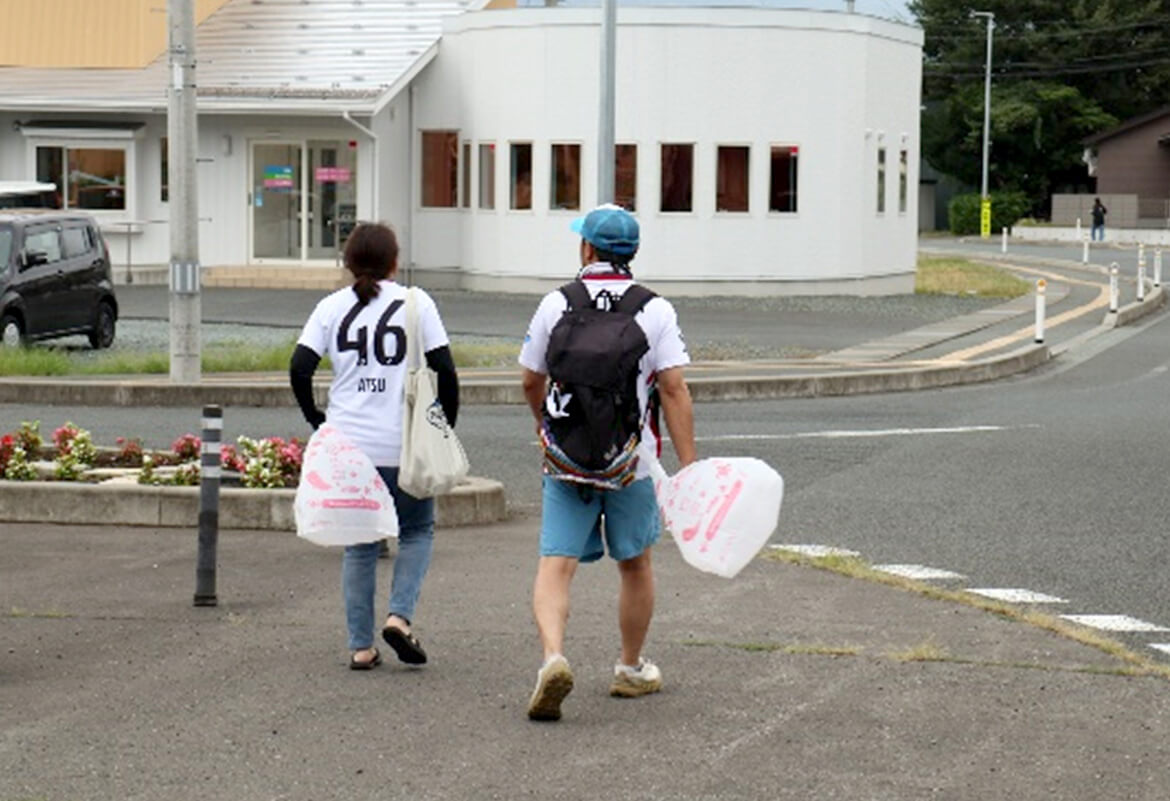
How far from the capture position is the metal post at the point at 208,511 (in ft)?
33.5

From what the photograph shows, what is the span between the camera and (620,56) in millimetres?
38438

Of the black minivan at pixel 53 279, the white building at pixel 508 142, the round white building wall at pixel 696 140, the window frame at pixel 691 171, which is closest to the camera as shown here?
the black minivan at pixel 53 279

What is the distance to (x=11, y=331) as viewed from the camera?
84.3 ft

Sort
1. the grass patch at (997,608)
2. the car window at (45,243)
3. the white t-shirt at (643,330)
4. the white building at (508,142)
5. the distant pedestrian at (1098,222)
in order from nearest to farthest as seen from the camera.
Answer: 1. the white t-shirt at (643,330)
2. the grass patch at (997,608)
3. the car window at (45,243)
4. the white building at (508,142)
5. the distant pedestrian at (1098,222)

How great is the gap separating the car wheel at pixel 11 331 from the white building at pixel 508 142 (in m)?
14.1

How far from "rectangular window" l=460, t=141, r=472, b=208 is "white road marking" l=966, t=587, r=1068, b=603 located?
30.3 metres

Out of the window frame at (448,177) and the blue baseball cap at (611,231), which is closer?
the blue baseball cap at (611,231)

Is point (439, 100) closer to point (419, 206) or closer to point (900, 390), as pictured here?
point (419, 206)

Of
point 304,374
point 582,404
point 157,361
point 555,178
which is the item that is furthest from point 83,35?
point 582,404

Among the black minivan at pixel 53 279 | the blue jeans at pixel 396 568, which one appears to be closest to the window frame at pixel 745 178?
the black minivan at pixel 53 279

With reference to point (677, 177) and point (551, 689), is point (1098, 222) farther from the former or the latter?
point (551, 689)

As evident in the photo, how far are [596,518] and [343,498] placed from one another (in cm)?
106

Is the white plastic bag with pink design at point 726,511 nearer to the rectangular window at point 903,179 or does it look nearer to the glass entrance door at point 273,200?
the glass entrance door at point 273,200

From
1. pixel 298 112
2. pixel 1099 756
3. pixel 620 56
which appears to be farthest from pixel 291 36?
pixel 1099 756
